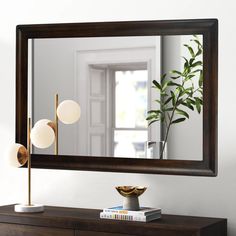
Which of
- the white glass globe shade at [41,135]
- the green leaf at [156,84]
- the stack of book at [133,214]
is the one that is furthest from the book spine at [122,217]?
the green leaf at [156,84]

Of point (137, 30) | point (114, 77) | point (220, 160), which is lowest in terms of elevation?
point (220, 160)

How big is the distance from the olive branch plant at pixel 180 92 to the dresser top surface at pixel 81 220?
41cm

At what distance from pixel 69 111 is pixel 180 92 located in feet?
1.99

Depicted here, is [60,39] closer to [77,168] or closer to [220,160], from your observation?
[77,168]

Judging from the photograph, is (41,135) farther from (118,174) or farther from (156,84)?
(156,84)

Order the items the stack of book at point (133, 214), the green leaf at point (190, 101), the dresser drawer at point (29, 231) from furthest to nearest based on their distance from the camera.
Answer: the green leaf at point (190, 101) < the dresser drawer at point (29, 231) < the stack of book at point (133, 214)

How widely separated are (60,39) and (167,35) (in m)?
0.60

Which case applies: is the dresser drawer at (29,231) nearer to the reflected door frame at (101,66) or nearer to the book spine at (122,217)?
the book spine at (122,217)

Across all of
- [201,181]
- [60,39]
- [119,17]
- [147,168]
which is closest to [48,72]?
[60,39]

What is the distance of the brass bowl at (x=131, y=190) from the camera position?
320 centimetres

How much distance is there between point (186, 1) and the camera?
337cm

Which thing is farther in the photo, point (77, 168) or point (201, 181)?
point (77, 168)

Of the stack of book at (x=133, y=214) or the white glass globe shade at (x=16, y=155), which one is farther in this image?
the white glass globe shade at (x=16, y=155)

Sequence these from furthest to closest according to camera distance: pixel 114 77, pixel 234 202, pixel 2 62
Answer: pixel 2 62 → pixel 114 77 → pixel 234 202
